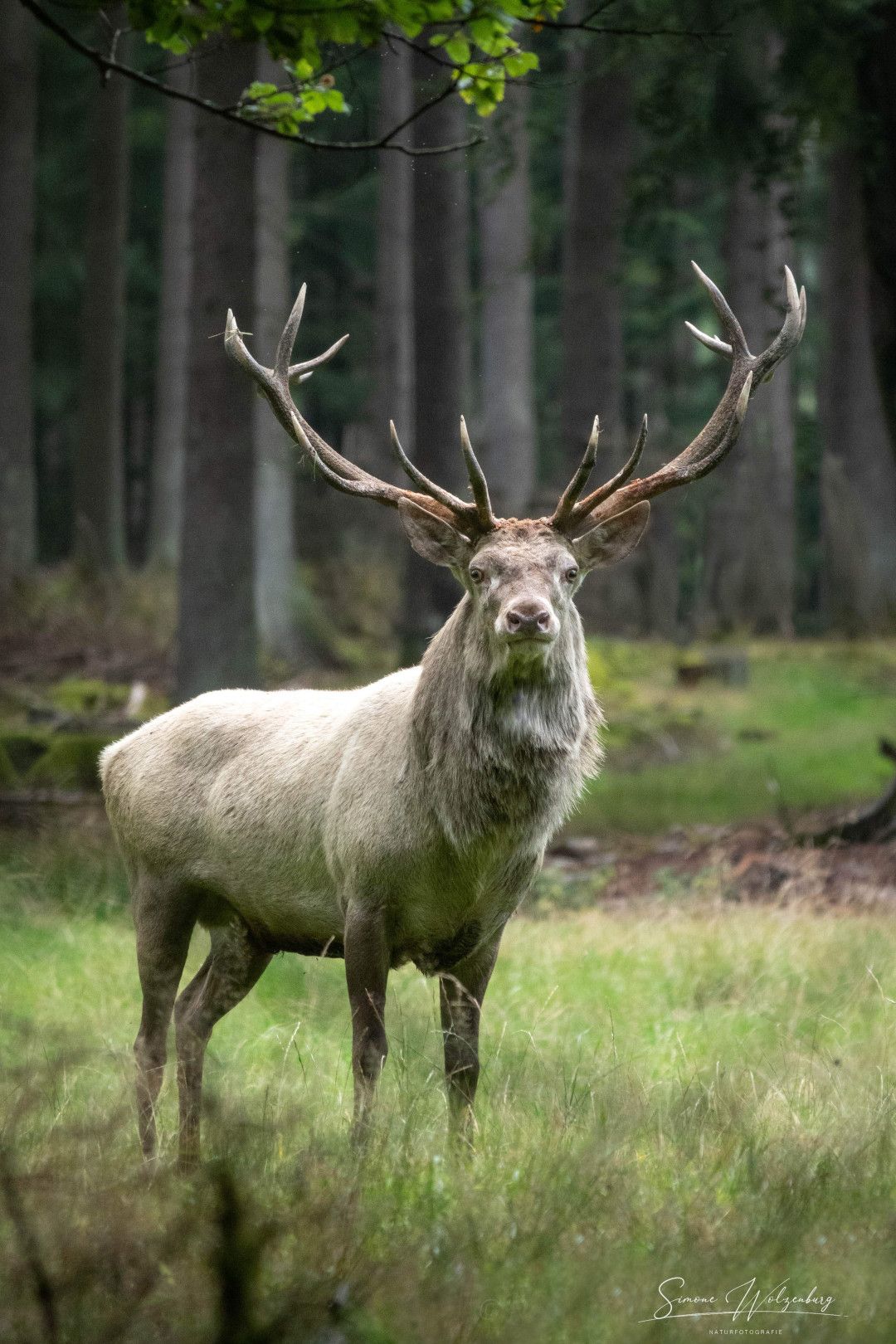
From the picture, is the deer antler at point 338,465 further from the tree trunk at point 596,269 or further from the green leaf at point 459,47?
the tree trunk at point 596,269

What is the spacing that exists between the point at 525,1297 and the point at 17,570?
15.3 meters

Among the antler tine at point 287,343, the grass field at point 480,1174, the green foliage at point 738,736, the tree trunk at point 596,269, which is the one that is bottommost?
the green foliage at point 738,736

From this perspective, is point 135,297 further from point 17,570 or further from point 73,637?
point 73,637

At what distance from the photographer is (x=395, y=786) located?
4914 millimetres

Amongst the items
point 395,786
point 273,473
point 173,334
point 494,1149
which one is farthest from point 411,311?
point 494,1149

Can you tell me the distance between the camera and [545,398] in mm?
40750

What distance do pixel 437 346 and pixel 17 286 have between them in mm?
9651

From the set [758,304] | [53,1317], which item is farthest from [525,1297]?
[758,304]

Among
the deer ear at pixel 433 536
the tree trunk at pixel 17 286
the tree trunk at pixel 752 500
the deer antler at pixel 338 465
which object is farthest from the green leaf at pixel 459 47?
the tree trunk at pixel 752 500

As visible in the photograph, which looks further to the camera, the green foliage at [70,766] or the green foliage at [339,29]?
the green foliage at [70,766]

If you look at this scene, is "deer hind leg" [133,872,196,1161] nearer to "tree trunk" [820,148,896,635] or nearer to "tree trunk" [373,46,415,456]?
"tree trunk" [820,148,896,635]

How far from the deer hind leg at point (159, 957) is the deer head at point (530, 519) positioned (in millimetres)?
1499

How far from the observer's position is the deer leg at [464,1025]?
4.91 m

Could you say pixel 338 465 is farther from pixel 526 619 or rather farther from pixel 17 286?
pixel 17 286
